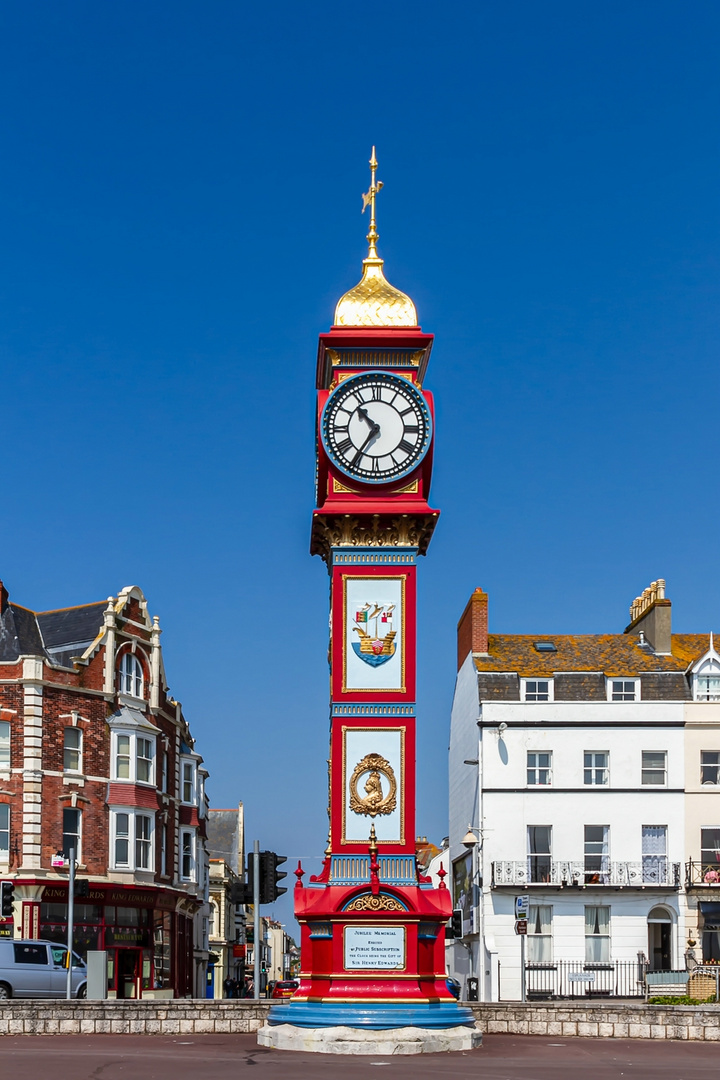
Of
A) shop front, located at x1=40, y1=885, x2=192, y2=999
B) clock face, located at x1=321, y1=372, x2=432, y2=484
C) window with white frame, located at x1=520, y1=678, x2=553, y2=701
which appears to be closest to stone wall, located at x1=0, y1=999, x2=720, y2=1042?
clock face, located at x1=321, y1=372, x2=432, y2=484

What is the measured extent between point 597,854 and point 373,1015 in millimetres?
29891

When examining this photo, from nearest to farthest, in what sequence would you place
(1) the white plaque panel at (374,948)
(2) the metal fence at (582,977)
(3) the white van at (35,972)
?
(1) the white plaque panel at (374,948)
(3) the white van at (35,972)
(2) the metal fence at (582,977)

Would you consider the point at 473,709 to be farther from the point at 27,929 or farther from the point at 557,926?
the point at 27,929

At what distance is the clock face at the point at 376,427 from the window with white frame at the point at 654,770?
29.0 m

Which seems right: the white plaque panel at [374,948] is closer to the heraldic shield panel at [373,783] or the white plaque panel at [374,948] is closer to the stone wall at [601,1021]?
the heraldic shield panel at [373,783]

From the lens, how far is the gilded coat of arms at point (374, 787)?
3117cm

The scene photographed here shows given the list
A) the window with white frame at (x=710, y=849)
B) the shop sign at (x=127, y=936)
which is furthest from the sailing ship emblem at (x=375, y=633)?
the window with white frame at (x=710, y=849)

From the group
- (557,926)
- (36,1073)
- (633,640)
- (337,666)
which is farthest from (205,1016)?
(633,640)

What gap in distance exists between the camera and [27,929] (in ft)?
166

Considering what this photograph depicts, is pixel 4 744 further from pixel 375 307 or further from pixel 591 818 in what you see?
pixel 375 307

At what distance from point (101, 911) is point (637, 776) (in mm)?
20640

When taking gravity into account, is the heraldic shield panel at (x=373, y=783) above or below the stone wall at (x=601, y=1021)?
above

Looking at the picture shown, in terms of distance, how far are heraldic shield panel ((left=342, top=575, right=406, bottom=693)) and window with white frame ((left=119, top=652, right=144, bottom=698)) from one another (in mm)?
26854

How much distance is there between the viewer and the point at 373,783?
3125cm
